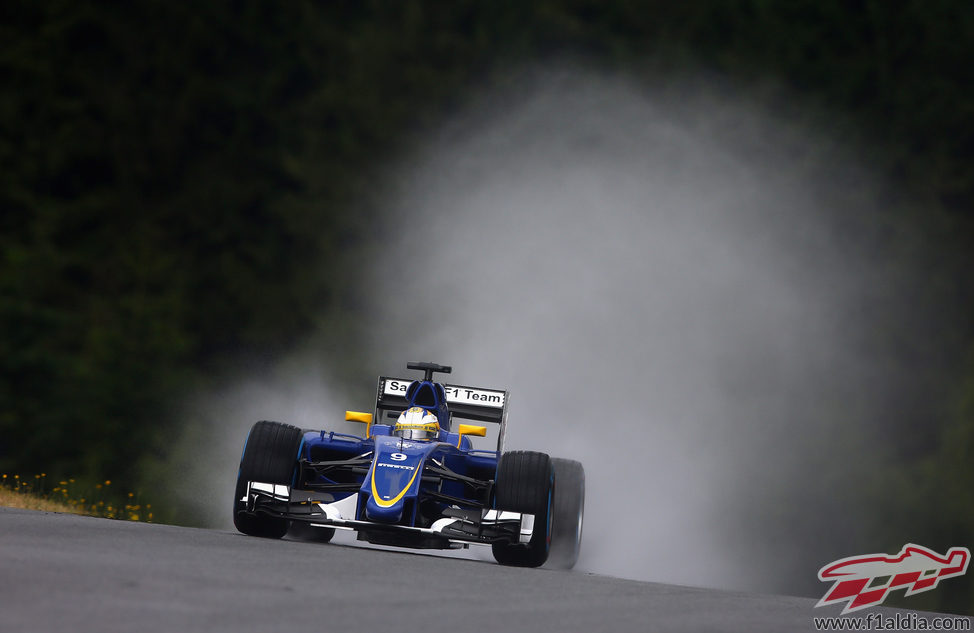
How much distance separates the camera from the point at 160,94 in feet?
281

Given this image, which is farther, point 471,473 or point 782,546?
point 782,546

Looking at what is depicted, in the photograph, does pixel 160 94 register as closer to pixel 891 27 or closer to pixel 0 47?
pixel 0 47

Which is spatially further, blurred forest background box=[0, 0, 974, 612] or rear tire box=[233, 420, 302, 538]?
blurred forest background box=[0, 0, 974, 612]

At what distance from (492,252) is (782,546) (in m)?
17.2

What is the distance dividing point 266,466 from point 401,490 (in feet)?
4.93

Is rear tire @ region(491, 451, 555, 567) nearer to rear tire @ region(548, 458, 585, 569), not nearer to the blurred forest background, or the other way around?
rear tire @ region(548, 458, 585, 569)

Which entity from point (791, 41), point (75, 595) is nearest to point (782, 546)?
point (791, 41)

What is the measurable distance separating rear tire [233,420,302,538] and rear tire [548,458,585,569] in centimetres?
323

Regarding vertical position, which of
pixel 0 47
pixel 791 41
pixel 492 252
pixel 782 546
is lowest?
pixel 782 546

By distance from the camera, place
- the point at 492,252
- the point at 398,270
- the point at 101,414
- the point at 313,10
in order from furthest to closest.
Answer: the point at 313,10 → the point at 398,270 → the point at 492,252 → the point at 101,414

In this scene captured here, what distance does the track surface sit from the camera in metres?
6.45

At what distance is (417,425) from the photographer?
1474 centimetres

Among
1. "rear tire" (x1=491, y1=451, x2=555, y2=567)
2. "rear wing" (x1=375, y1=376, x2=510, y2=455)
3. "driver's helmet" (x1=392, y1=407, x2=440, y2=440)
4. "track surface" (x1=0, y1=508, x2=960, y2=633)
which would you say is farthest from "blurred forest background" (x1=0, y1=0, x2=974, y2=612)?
"track surface" (x1=0, y1=508, x2=960, y2=633)

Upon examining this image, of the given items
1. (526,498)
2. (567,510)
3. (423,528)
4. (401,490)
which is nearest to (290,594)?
(423,528)
